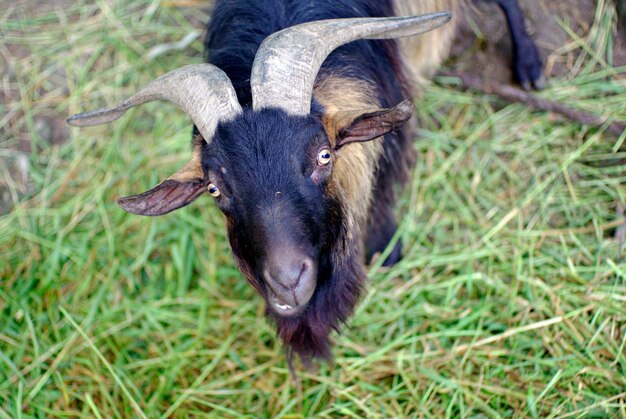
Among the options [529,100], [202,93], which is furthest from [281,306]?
[529,100]

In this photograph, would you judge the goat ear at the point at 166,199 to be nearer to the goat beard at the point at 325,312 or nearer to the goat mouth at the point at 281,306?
the goat mouth at the point at 281,306

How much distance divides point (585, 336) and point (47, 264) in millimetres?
3580

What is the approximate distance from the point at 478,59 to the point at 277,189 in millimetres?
2958

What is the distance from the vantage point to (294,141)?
7.76 ft

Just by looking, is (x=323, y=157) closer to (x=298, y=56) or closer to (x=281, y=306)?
(x=298, y=56)

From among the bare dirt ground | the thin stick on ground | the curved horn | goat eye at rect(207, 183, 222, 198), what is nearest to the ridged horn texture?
the curved horn

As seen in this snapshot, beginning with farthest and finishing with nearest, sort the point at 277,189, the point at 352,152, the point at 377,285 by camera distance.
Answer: the point at 377,285 → the point at 352,152 → the point at 277,189

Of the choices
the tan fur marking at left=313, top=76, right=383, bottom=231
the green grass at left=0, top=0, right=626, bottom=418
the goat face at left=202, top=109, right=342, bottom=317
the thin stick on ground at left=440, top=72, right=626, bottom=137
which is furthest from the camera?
the thin stick on ground at left=440, top=72, right=626, bottom=137

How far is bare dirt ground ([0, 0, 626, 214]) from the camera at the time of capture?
176 inches

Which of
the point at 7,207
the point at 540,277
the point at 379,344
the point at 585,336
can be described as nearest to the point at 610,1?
the point at 540,277

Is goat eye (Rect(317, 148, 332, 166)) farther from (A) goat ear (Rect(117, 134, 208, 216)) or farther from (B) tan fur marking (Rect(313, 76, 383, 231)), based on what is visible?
(A) goat ear (Rect(117, 134, 208, 216))

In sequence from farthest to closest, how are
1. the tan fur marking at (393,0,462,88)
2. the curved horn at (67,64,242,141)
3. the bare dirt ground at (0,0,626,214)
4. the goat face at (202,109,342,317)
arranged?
the bare dirt ground at (0,0,626,214) → the tan fur marking at (393,0,462,88) → the curved horn at (67,64,242,141) → the goat face at (202,109,342,317)

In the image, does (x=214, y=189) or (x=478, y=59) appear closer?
(x=214, y=189)

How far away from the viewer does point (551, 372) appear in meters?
3.29
